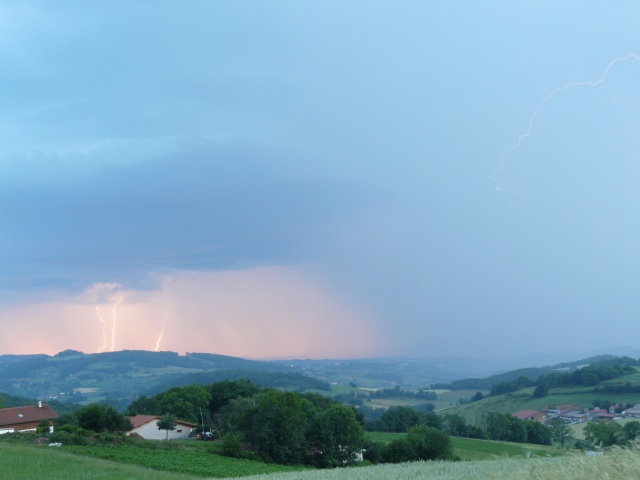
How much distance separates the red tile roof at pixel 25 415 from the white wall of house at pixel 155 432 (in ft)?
68.8

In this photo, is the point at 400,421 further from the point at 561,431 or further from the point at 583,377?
the point at 583,377

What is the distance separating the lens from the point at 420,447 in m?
62.0

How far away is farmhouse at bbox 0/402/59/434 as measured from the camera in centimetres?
9168

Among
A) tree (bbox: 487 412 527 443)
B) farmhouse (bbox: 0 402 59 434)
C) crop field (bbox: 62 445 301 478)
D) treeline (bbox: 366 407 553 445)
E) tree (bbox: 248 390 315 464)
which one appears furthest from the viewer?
treeline (bbox: 366 407 553 445)

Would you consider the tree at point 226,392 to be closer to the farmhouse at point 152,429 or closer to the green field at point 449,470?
the farmhouse at point 152,429

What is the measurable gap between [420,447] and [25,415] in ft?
216

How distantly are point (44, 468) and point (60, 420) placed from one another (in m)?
51.4

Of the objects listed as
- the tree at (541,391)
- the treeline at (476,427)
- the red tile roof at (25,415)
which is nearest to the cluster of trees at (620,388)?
the tree at (541,391)

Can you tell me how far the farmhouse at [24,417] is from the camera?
301 feet

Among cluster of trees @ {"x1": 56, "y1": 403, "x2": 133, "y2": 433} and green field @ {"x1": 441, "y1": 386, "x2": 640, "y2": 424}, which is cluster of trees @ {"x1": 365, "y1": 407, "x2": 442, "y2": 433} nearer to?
green field @ {"x1": 441, "y1": 386, "x2": 640, "y2": 424}

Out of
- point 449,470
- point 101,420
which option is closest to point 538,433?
point 101,420

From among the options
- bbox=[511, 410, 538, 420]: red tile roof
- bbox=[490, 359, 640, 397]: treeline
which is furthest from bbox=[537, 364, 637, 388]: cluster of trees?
bbox=[511, 410, 538, 420]: red tile roof

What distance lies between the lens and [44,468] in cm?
3403

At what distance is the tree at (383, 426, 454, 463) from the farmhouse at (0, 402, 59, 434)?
55393 millimetres
